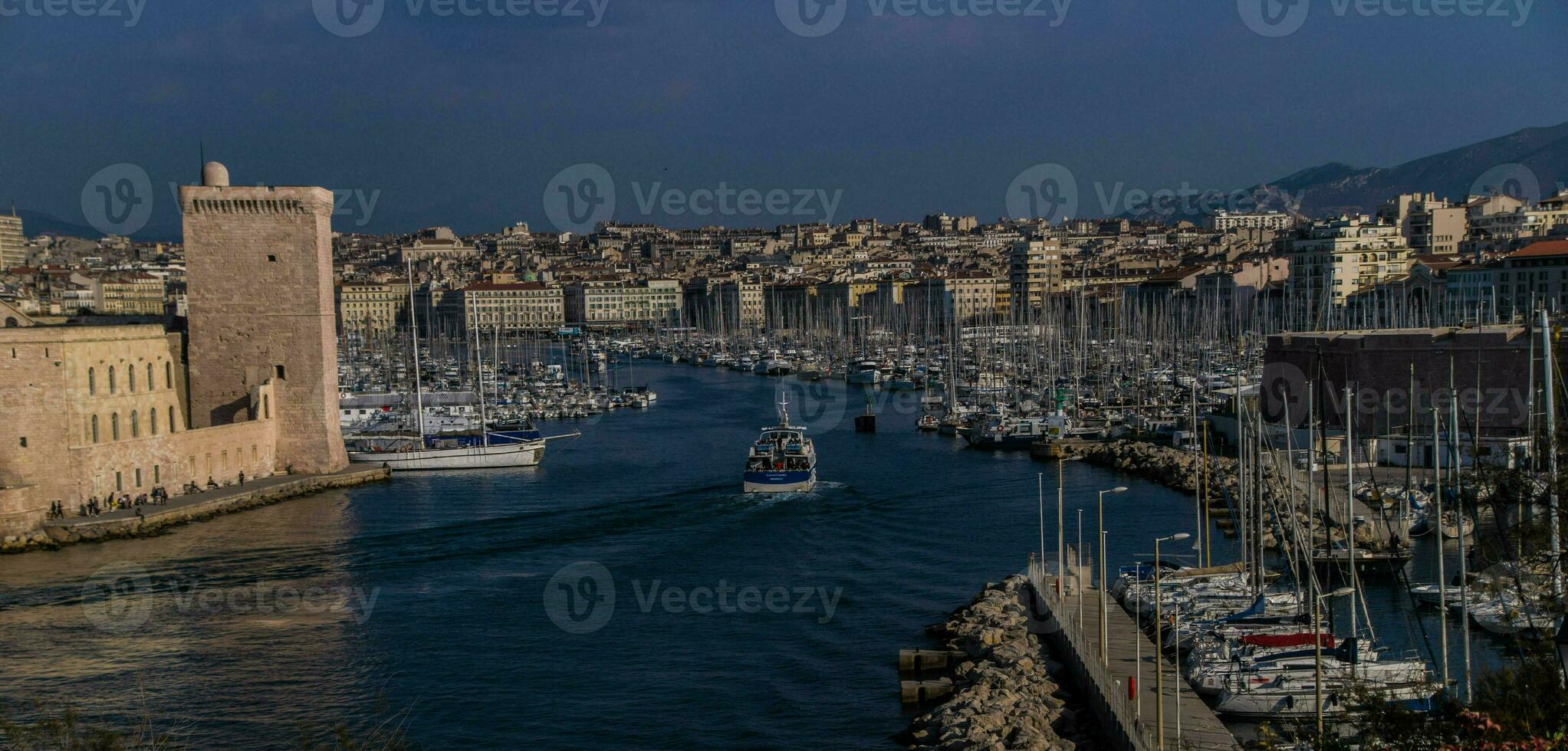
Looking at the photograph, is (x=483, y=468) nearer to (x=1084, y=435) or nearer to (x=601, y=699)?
(x=1084, y=435)

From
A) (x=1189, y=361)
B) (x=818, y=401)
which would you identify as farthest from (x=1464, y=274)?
(x=818, y=401)

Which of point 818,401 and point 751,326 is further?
point 751,326
